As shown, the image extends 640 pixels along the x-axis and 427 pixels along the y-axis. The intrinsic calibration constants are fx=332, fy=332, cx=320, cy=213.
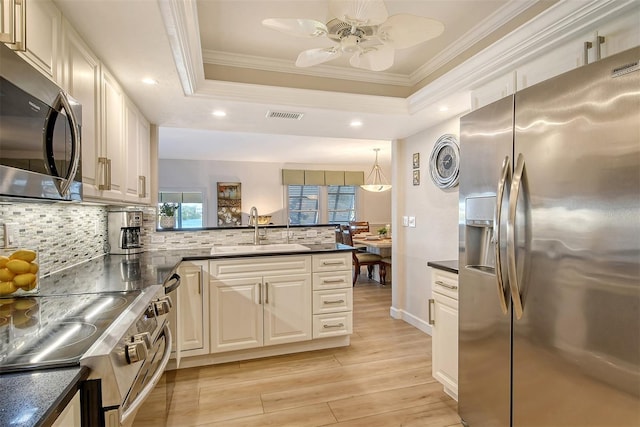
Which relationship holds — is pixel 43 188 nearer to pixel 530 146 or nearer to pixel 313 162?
pixel 530 146

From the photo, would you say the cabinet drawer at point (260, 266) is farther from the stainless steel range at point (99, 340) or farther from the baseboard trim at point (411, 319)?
the baseboard trim at point (411, 319)

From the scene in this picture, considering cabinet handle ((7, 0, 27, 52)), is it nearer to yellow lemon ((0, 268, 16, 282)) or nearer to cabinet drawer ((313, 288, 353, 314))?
yellow lemon ((0, 268, 16, 282))

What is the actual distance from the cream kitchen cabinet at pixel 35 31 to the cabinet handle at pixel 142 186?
143cm

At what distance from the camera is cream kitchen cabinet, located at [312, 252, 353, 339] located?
2977mm

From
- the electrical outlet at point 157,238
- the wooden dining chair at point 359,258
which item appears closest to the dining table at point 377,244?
the wooden dining chair at point 359,258

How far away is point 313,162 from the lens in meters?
7.83

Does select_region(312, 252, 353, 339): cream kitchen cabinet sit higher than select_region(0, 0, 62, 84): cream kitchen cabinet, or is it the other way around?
select_region(0, 0, 62, 84): cream kitchen cabinet

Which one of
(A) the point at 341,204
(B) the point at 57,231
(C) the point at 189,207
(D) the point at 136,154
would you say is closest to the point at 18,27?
(B) the point at 57,231

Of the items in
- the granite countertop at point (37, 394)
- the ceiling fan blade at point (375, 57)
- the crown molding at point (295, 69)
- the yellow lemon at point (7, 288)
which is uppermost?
the crown molding at point (295, 69)

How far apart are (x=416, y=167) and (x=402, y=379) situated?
2.09 m

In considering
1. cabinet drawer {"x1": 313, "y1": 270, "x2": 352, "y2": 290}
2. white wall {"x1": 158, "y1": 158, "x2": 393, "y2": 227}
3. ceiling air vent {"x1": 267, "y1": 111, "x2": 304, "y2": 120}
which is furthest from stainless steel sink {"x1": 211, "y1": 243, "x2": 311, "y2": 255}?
white wall {"x1": 158, "y1": 158, "x2": 393, "y2": 227}

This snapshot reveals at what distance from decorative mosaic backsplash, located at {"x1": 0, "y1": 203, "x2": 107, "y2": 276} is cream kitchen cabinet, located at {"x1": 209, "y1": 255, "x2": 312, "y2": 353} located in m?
0.91

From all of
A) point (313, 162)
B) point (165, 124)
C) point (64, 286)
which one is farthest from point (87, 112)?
Result: point (313, 162)

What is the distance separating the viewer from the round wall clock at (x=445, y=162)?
114 inches
